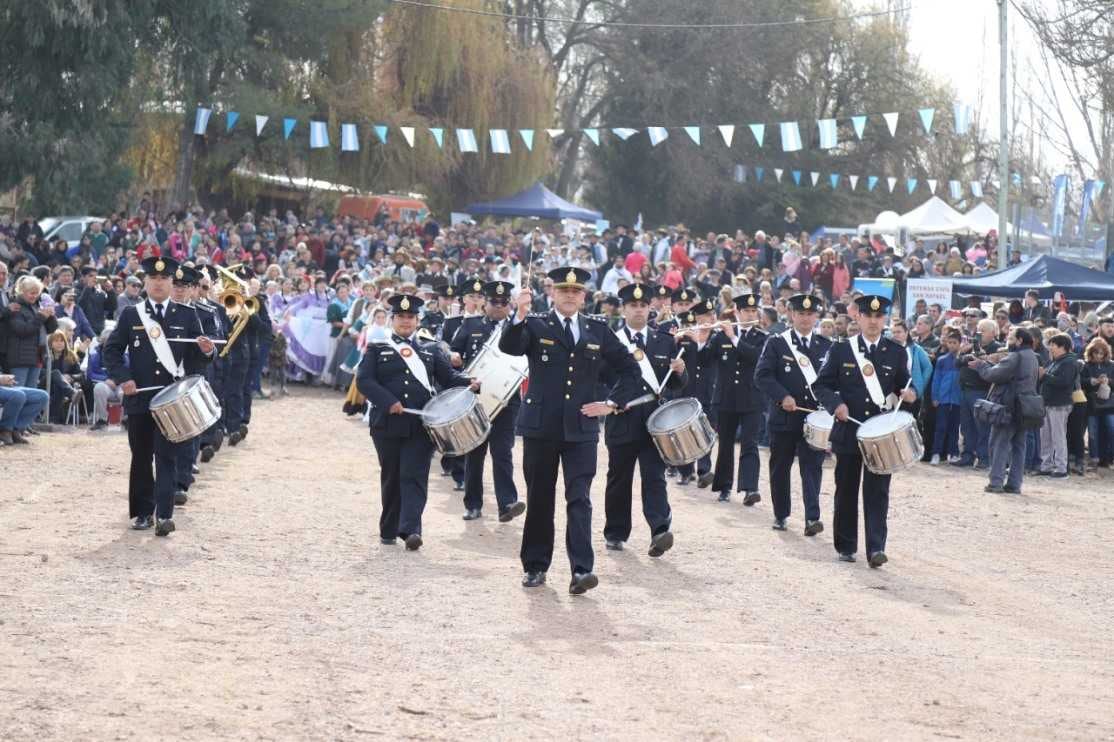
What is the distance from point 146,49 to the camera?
2966 centimetres

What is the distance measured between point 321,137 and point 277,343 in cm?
1400

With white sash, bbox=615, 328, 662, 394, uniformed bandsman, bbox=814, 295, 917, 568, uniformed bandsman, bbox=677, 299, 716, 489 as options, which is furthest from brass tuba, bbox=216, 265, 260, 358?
Result: uniformed bandsman, bbox=814, 295, 917, 568

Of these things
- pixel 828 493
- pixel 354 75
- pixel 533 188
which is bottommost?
pixel 828 493

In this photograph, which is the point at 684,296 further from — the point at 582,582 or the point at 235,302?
the point at 582,582

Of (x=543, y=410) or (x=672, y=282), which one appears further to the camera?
(x=672, y=282)

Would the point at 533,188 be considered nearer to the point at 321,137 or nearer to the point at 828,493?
the point at 321,137

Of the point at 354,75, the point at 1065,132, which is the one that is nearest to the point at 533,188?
the point at 354,75

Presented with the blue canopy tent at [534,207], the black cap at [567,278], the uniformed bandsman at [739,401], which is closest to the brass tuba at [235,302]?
the uniformed bandsman at [739,401]

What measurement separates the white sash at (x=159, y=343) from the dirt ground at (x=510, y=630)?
1.25 m

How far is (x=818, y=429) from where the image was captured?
13648mm

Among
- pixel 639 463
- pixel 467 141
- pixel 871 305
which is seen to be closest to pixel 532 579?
pixel 639 463

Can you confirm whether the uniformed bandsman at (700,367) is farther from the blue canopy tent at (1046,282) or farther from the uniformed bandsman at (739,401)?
the blue canopy tent at (1046,282)

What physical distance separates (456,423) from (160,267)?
8.83ft

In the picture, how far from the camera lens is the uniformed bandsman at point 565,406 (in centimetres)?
1030
